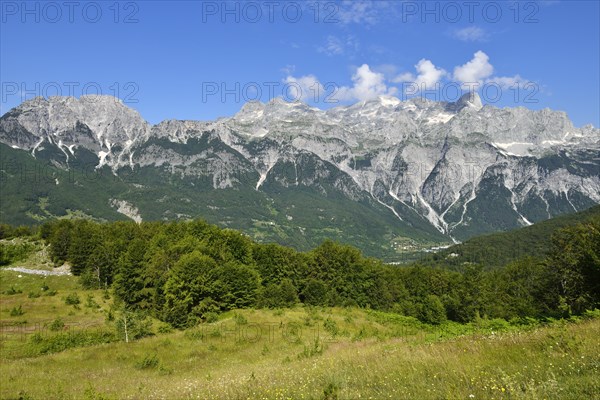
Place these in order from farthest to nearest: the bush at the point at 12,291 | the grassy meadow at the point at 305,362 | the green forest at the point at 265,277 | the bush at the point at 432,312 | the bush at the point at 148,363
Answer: the bush at the point at 432,312
the bush at the point at 12,291
the green forest at the point at 265,277
the bush at the point at 148,363
the grassy meadow at the point at 305,362

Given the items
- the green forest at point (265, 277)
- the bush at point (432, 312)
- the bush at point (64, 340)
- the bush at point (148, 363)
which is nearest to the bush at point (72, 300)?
the green forest at point (265, 277)

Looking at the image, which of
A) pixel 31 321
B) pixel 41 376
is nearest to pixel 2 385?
pixel 41 376

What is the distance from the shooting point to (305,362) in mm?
19766

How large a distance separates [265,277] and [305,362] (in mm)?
66957

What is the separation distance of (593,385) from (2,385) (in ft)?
84.5

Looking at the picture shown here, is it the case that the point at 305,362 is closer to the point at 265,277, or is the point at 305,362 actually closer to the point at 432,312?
the point at 432,312

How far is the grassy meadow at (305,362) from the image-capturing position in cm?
1048

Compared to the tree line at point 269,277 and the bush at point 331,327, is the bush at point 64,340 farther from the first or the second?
the bush at point 331,327

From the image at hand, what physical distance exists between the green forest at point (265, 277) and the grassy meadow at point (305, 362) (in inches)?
554

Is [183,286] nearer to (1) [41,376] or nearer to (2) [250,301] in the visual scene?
(2) [250,301]

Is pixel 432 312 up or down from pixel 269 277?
down

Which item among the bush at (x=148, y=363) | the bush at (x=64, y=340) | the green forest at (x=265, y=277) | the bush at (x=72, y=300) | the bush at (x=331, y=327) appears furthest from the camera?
the bush at (x=72, y=300)

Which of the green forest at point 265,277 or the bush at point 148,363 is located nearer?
the bush at point 148,363

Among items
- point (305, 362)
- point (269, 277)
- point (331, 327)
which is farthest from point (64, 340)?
point (269, 277)
